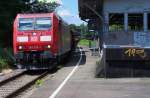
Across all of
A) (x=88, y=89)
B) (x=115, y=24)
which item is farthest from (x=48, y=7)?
(x=88, y=89)

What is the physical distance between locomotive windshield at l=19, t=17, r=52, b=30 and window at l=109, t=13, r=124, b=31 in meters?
4.17

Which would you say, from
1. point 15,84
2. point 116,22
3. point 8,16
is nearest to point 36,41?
point 116,22

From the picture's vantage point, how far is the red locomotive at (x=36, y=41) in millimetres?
28938

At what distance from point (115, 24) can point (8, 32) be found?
12.4 m

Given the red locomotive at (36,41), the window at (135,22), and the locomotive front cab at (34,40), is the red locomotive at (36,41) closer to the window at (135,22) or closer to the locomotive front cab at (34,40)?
the locomotive front cab at (34,40)

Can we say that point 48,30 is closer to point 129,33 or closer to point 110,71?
point 129,33

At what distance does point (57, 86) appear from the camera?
758 inches

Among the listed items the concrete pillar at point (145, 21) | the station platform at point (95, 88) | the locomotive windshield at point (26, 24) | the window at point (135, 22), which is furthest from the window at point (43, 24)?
the station platform at point (95, 88)

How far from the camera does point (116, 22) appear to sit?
32656 mm

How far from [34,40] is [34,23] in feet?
3.38

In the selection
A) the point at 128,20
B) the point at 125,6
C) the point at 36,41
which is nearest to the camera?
the point at 36,41

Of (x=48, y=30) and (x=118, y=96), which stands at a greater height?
(x=48, y=30)

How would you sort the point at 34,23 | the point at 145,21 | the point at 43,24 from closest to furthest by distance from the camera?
the point at 43,24 < the point at 34,23 < the point at 145,21

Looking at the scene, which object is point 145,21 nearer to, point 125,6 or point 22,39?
point 125,6
